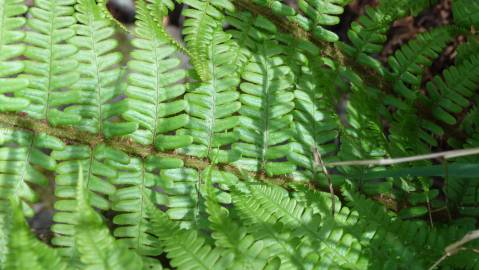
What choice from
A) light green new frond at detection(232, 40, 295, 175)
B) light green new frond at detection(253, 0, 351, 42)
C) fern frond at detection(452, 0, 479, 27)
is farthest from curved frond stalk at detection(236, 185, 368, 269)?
fern frond at detection(452, 0, 479, 27)

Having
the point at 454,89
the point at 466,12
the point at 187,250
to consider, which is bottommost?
the point at 187,250

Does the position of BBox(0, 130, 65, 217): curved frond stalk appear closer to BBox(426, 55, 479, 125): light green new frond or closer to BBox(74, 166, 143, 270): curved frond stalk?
BBox(74, 166, 143, 270): curved frond stalk

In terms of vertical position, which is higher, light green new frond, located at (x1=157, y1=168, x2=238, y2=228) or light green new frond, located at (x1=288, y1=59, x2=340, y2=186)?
light green new frond, located at (x1=288, y1=59, x2=340, y2=186)

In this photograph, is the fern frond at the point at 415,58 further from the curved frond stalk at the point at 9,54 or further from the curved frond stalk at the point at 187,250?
the curved frond stalk at the point at 9,54

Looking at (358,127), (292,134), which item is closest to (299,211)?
(292,134)

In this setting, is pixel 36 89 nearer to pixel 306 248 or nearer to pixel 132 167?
pixel 132 167

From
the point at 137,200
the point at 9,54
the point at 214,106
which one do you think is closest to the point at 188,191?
the point at 137,200

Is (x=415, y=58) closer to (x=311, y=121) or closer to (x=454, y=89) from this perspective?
(x=454, y=89)
